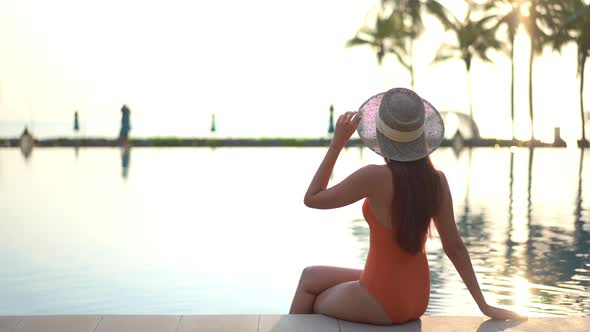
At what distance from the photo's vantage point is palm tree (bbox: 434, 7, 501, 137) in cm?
4156

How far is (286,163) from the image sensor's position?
77.9 ft

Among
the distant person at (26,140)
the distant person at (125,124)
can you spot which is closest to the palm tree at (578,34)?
the distant person at (125,124)

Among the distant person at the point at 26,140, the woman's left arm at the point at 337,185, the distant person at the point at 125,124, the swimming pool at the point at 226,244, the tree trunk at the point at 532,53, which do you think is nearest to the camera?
the woman's left arm at the point at 337,185

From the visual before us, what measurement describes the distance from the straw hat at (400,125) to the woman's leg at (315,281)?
22.1 inches

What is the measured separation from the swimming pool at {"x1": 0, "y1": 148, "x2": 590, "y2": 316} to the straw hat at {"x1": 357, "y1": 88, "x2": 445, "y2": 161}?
8.40 feet

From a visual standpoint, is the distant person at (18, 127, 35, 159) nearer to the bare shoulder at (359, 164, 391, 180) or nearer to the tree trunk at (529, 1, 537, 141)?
the tree trunk at (529, 1, 537, 141)

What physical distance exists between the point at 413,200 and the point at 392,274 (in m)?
0.31

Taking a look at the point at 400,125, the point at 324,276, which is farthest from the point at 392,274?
the point at 400,125

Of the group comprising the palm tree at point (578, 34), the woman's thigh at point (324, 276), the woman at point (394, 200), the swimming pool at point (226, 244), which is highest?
the palm tree at point (578, 34)

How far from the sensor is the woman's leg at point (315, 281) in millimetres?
4008

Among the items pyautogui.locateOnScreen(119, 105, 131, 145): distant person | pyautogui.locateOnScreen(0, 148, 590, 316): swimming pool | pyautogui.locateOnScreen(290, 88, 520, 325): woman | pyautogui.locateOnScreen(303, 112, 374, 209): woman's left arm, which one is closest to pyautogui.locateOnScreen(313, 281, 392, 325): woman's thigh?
pyautogui.locateOnScreen(290, 88, 520, 325): woman

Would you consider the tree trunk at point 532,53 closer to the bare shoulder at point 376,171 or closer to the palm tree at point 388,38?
the palm tree at point 388,38

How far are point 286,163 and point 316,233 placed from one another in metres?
13.7

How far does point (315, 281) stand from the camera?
13.2 feet
